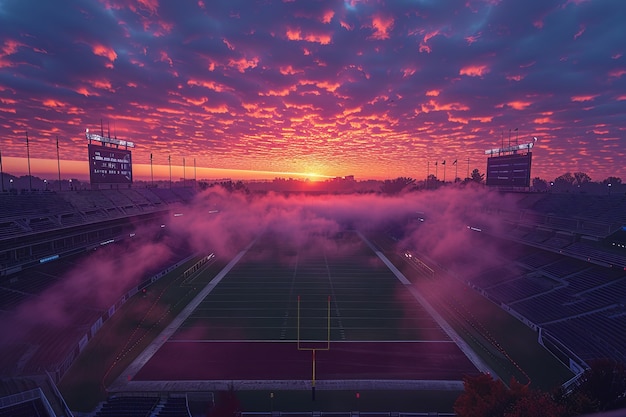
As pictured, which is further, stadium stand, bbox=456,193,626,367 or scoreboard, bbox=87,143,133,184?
scoreboard, bbox=87,143,133,184

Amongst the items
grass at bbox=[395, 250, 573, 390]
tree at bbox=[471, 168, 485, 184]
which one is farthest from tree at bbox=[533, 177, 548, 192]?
grass at bbox=[395, 250, 573, 390]

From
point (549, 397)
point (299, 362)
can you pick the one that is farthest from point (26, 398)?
point (549, 397)

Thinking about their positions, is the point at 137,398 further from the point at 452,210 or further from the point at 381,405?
the point at 452,210

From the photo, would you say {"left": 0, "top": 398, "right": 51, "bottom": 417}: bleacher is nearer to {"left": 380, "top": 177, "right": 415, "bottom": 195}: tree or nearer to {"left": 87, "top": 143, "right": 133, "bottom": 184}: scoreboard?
{"left": 87, "top": 143, "right": 133, "bottom": 184}: scoreboard

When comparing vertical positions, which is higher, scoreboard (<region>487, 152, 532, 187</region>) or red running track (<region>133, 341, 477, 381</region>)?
scoreboard (<region>487, 152, 532, 187</region>)

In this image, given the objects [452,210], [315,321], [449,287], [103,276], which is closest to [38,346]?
[103,276]
